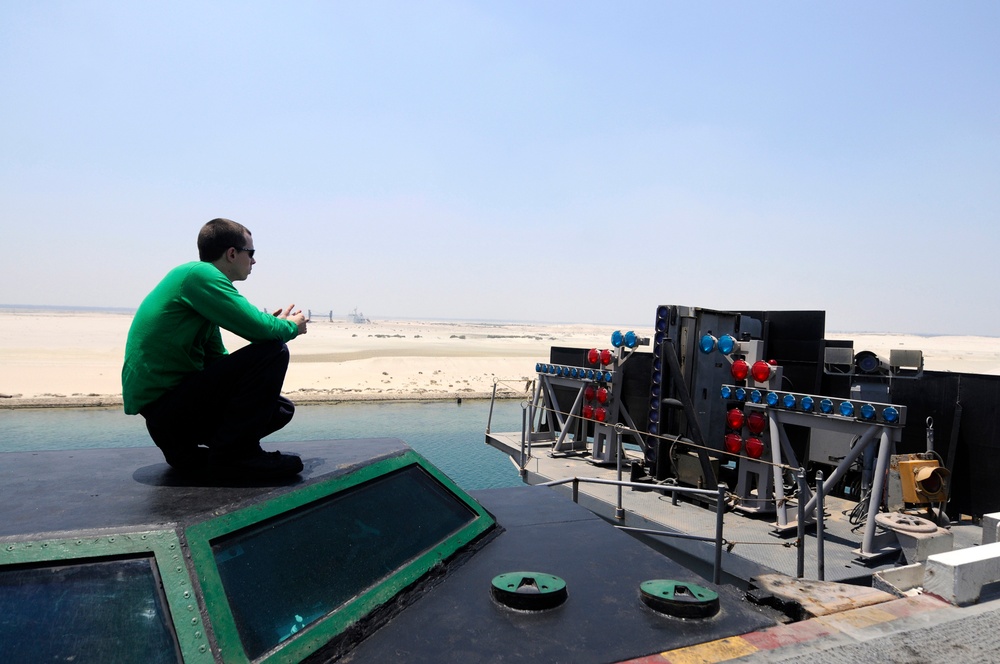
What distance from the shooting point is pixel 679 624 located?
A: 288 centimetres

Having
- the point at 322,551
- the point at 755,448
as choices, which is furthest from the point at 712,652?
the point at 755,448

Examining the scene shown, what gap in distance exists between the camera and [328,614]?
2.69 metres

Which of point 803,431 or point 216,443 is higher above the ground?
point 216,443

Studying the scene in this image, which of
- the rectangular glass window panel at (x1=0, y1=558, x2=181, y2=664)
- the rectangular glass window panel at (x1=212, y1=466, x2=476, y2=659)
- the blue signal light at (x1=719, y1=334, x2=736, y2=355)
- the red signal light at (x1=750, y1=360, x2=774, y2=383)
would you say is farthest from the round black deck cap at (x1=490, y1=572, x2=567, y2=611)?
the blue signal light at (x1=719, y1=334, x2=736, y2=355)

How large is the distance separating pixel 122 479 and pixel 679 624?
2.79 metres

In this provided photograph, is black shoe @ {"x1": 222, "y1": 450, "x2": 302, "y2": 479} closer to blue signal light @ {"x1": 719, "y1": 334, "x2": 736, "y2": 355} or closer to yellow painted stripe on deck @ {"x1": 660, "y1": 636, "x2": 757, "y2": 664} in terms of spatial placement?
yellow painted stripe on deck @ {"x1": 660, "y1": 636, "x2": 757, "y2": 664}

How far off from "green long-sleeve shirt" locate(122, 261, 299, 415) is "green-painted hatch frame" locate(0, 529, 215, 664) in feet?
3.26

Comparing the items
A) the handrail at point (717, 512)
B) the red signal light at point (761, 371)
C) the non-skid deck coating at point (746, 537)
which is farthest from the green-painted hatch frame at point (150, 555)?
the red signal light at point (761, 371)

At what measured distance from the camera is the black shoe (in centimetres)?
328

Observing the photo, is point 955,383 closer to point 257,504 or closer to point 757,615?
point 757,615

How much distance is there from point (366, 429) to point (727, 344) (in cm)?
1437

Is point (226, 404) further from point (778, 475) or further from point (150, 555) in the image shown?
point (778, 475)

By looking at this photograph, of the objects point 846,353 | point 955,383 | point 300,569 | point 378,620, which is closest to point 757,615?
point 378,620

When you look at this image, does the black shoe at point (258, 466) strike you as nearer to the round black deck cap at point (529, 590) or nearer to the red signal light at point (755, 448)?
the round black deck cap at point (529, 590)
